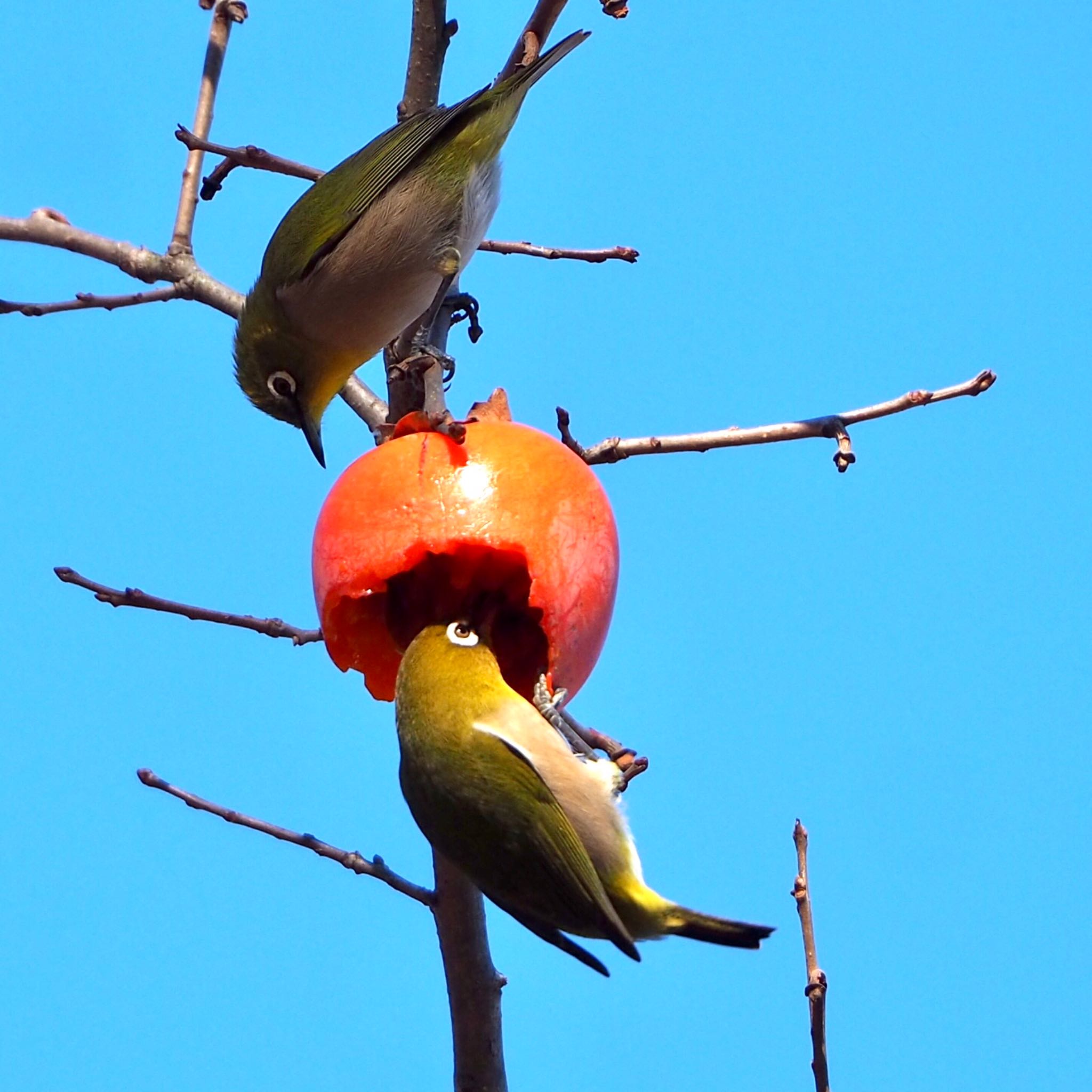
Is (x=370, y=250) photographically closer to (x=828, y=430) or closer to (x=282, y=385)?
(x=282, y=385)

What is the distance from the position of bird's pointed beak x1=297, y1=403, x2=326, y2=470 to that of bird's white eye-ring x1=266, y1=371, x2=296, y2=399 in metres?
0.08

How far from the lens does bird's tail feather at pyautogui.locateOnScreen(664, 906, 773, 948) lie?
3729 mm

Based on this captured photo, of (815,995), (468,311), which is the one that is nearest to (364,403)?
(468,311)

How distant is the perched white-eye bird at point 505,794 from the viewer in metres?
3.66

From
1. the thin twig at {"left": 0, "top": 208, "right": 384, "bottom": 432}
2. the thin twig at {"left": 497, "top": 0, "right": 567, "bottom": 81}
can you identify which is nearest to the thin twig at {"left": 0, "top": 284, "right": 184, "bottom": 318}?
the thin twig at {"left": 0, "top": 208, "right": 384, "bottom": 432}

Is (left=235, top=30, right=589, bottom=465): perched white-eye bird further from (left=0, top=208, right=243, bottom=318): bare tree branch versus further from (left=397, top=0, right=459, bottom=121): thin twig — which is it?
(left=397, top=0, right=459, bottom=121): thin twig

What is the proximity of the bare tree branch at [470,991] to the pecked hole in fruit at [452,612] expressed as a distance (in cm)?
69

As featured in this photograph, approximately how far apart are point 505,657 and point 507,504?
966 mm

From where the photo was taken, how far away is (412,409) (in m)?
4.16

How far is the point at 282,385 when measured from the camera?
6.26m

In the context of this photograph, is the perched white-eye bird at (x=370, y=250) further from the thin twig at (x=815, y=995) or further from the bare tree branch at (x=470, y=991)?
the thin twig at (x=815, y=995)

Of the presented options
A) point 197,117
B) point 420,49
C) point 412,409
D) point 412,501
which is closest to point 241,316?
point 197,117

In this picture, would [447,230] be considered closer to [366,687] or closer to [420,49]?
[420,49]

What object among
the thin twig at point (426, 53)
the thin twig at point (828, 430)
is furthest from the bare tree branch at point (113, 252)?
the thin twig at point (828, 430)
